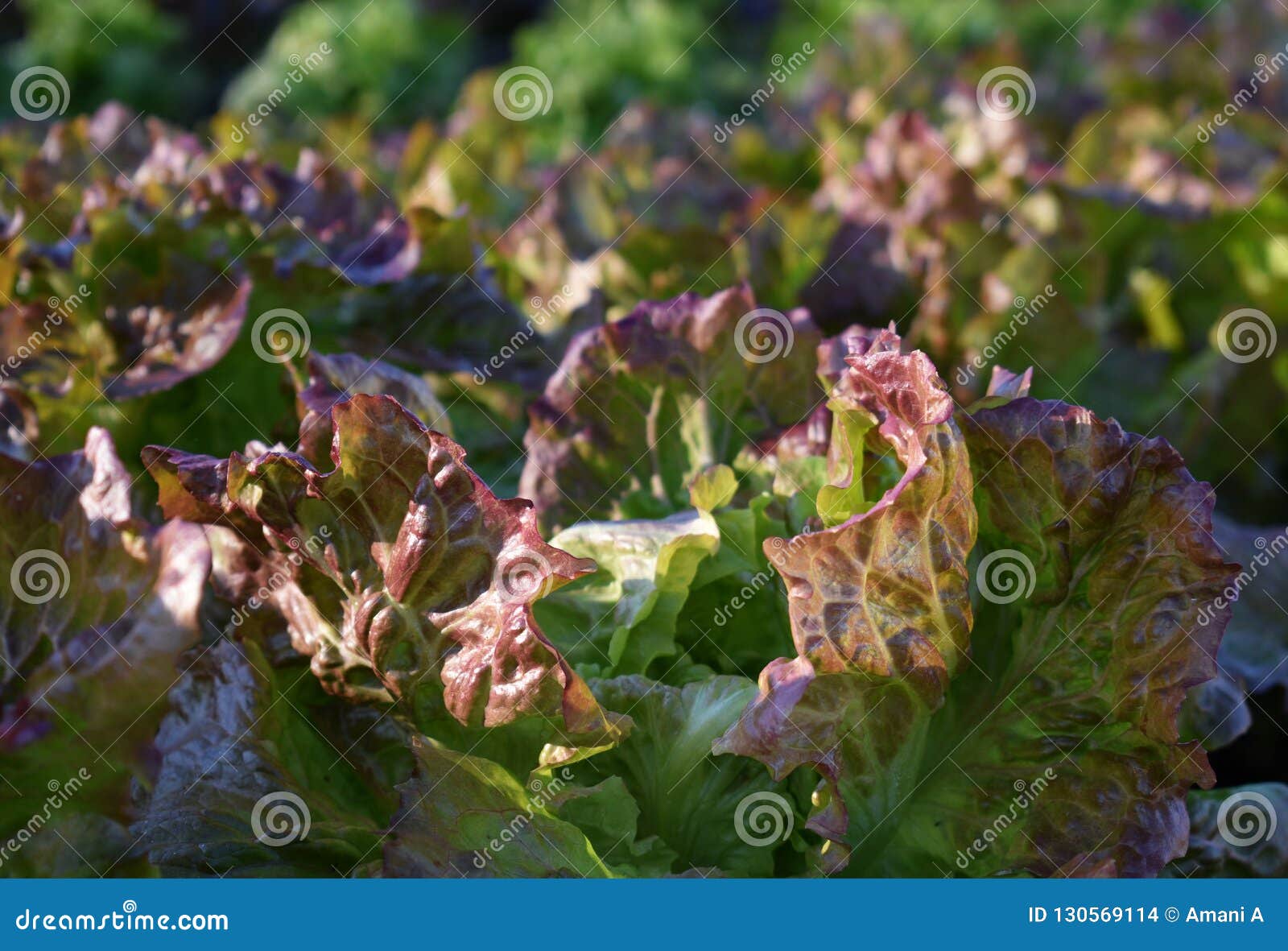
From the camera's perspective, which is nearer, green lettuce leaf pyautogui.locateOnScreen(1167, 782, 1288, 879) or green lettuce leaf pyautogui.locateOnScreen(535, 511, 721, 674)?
green lettuce leaf pyautogui.locateOnScreen(535, 511, 721, 674)

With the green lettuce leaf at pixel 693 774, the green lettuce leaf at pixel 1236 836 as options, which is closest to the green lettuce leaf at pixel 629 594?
the green lettuce leaf at pixel 693 774

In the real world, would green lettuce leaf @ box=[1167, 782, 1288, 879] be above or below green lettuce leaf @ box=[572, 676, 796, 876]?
above

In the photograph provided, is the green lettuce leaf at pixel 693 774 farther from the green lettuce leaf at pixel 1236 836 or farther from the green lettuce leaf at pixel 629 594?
the green lettuce leaf at pixel 1236 836

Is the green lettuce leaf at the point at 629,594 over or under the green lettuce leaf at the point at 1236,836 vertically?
under

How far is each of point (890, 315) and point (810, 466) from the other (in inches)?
54.0

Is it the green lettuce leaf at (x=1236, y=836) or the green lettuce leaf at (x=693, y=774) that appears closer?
the green lettuce leaf at (x=693, y=774)

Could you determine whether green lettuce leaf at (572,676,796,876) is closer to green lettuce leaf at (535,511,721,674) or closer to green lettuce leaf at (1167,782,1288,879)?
green lettuce leaf at (535,511,721,674)

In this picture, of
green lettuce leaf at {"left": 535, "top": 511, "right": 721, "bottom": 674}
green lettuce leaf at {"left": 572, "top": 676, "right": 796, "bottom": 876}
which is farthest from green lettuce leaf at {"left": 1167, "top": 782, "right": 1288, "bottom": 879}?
green lettuce leaf at {"left": 535, "top": 511, "right": 721, "bottom": 674}

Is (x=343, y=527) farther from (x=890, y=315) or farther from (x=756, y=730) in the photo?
(x=890, y=315)

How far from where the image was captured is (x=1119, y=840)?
196cm

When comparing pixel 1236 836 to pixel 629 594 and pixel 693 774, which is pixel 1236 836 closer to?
pixel 693 774

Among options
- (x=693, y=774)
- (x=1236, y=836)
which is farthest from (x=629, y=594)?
(x=1236, y=836)

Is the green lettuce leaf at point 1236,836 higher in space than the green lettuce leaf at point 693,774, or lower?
higher

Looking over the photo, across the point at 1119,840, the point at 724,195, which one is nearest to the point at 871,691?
the point at 1119,840
